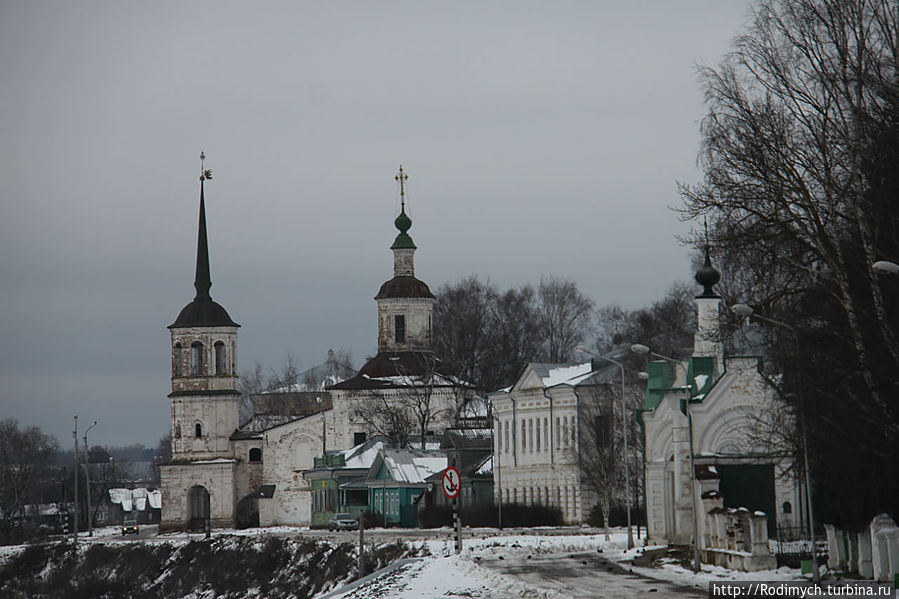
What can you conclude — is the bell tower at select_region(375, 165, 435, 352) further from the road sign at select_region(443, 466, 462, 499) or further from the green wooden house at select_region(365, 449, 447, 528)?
the road sign at select_region(443, 466, 462, 499)

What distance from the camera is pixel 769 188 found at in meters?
25.1

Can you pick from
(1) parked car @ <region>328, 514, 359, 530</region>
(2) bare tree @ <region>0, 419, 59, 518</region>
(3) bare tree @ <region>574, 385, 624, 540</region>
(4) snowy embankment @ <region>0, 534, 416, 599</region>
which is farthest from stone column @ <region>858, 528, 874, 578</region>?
(2) bare tree @ <region>0, 419, 59, 518</region>

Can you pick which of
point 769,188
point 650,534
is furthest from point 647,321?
point 769,188

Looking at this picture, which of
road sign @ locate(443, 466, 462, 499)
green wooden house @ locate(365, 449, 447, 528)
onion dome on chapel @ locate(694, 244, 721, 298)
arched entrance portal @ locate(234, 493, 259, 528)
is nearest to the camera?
road sign @ locate(443, 466, 462, 499)

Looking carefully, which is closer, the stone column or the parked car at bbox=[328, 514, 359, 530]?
the stone column

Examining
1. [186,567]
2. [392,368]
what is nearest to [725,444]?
[186,567]

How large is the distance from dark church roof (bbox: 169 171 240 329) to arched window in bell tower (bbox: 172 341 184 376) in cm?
130

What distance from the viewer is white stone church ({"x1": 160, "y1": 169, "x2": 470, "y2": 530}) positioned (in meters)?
81.9

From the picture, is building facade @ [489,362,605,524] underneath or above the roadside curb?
above

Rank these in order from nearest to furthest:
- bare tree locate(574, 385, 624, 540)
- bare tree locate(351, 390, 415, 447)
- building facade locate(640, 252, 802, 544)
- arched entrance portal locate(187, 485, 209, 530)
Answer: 1. building facade locate(640, 252, 802, 544)
2. bare tree locate(574, 385, 624, 540)
3. bare tree locate(351, 390, 415, 447)
4. arched entrance portal locate(187, 485, 209, 530)

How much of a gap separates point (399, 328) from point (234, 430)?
11608 mm

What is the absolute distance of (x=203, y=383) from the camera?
275ft

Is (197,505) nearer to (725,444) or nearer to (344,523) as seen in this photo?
(344,523)

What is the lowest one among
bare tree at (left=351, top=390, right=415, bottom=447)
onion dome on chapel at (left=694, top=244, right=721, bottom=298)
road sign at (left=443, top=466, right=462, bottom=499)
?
road sign at (left=443, top=466, right=462, bottom=499)
